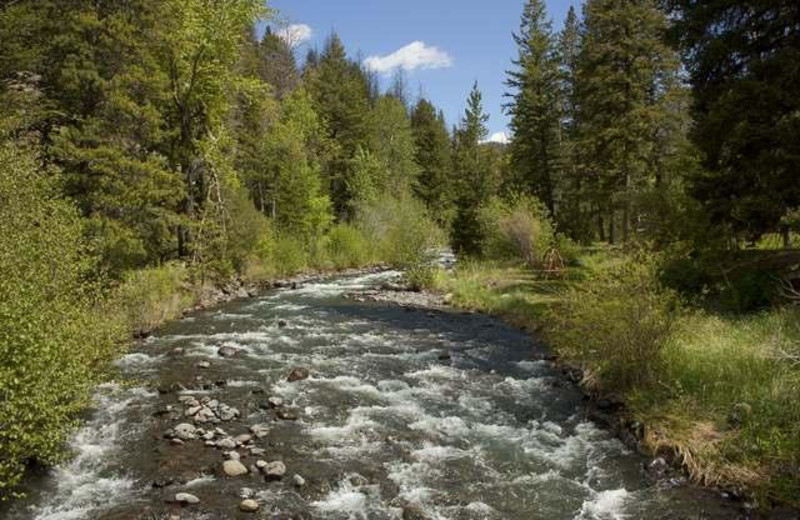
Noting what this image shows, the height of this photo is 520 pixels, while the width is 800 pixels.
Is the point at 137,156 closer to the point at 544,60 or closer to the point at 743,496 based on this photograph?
the point at 743,496

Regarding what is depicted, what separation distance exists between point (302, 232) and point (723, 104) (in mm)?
28488

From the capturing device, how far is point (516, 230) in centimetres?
3047

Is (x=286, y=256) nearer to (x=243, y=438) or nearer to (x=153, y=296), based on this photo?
(x=153, y=296)

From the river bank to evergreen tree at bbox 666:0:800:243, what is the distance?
3108 mm

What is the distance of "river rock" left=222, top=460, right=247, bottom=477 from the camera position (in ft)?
27.7

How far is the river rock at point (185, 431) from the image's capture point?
9742 mm

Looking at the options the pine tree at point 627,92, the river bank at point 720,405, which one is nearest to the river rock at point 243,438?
the river bank at point 720,405

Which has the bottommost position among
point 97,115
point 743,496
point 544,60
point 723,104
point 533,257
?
point 743,496

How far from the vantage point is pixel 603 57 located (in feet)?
100

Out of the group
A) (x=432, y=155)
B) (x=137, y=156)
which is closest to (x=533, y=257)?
(x=137, y=156)

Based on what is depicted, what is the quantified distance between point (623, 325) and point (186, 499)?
8.21 m

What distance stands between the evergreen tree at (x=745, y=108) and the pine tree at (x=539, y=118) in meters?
21.1

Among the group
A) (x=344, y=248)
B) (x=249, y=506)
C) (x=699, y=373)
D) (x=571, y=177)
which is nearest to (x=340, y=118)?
(x=344, y=248)

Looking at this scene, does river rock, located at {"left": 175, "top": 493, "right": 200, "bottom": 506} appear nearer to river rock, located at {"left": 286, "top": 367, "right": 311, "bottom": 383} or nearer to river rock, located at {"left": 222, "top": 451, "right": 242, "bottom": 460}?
river rock, located at {"left": 222, "top": 451, "right": 242, "bottom": 460}
